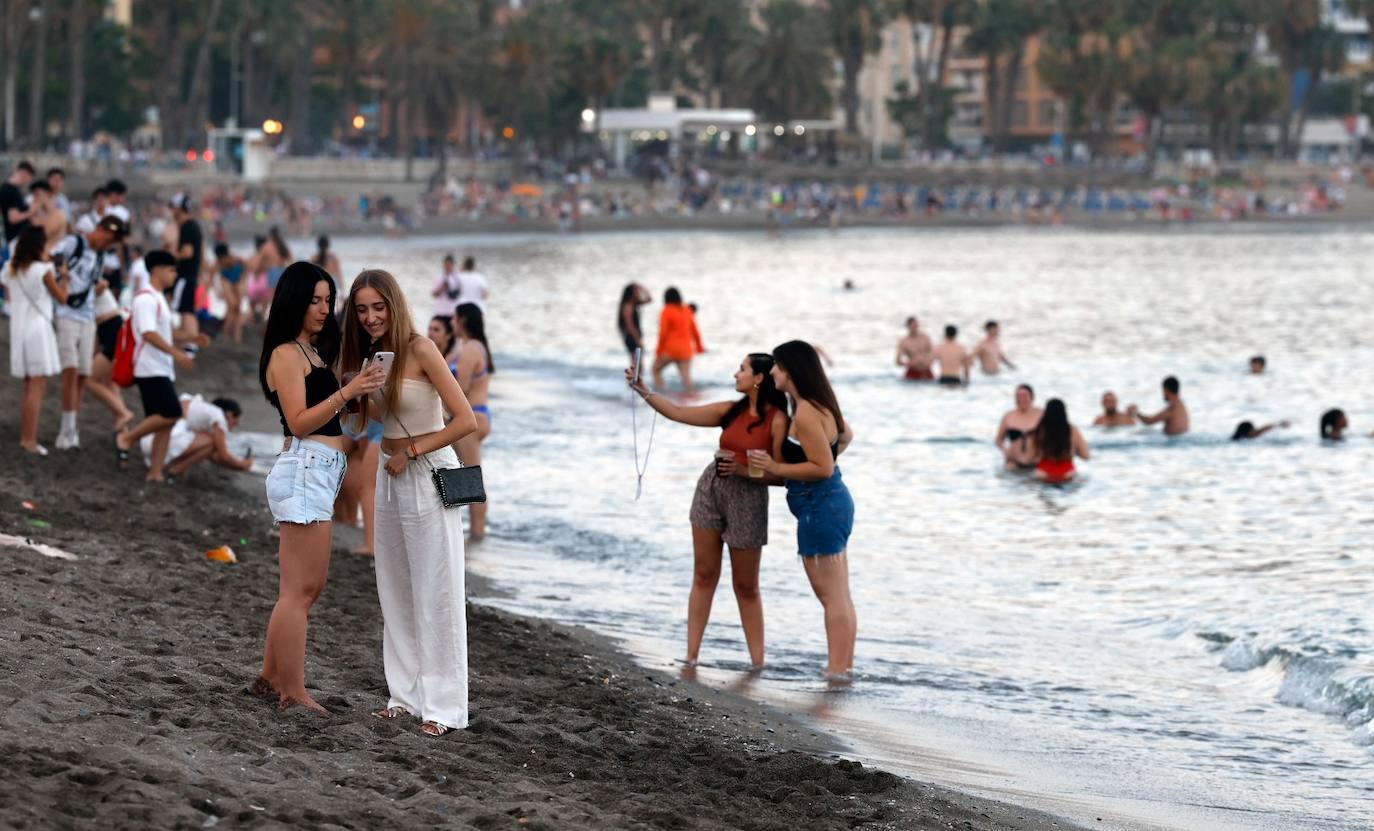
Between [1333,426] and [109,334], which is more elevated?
[109,334]

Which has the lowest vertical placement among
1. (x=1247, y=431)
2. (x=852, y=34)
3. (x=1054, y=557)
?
(x=1054, y=557)

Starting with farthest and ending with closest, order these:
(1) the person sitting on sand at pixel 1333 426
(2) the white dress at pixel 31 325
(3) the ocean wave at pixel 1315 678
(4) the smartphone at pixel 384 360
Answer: (1) the person sitting on sand at pixel 1333 426, (2) the white dress at pixel 31 325, (3) the ocean wave at pixel 1315 678, (4) the smartphone at pixel 384 360

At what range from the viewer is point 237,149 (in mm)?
69000

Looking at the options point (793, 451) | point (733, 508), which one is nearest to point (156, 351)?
point (733, 508)

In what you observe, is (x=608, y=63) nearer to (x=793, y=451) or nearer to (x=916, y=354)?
(x=916, y=354)

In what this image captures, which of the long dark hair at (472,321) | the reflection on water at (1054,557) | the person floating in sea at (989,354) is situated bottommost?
the reflection on water at (1054,557)

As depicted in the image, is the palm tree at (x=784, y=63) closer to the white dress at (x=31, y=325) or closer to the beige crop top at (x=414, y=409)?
the white dress at (x=31, y=325)

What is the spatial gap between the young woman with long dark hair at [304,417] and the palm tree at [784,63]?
96.2 metres

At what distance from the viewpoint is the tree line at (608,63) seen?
79188 mm

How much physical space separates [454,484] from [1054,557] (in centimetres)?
807

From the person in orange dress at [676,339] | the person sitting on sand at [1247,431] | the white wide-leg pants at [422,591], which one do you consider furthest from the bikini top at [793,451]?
the person in orange dress at [676,339]

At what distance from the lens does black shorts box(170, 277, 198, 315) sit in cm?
1709

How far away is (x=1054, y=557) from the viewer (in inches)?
533

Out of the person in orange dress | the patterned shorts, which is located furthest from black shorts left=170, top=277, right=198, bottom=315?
the patterned shorts
